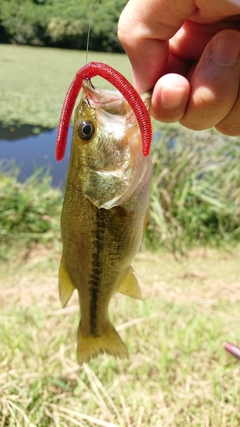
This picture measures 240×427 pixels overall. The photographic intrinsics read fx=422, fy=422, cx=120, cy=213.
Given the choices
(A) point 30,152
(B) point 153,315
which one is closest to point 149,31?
(B) point 153,315

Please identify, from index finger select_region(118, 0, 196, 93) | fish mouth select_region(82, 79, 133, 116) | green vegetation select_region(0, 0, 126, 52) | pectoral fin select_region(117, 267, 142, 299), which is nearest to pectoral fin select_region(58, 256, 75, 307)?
pectoral fin select_region(117, 267, 142, 299)

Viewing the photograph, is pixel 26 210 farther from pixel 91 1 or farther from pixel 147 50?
pixel 91 1

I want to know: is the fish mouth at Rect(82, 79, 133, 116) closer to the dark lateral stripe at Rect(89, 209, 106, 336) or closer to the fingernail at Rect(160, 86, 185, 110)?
the fingernail at Rect(160, 86, 185, 110)

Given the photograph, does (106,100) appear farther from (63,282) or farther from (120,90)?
(63,282)

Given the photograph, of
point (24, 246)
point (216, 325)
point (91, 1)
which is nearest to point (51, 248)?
point (24, 246)

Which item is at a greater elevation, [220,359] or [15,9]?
[220,359]
